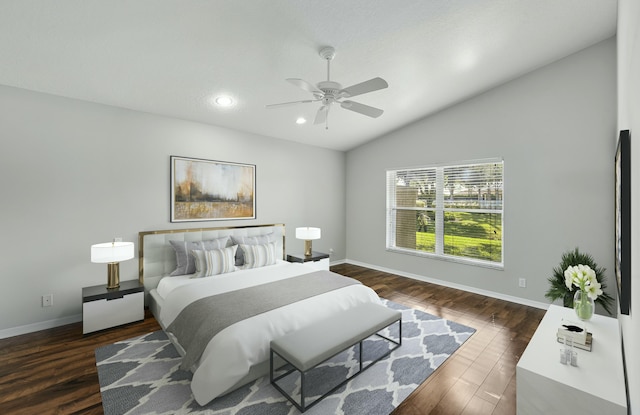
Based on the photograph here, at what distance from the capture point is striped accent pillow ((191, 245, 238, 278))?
3473 mm

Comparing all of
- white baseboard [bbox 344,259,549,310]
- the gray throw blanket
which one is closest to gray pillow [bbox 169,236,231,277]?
the gray throw blanket

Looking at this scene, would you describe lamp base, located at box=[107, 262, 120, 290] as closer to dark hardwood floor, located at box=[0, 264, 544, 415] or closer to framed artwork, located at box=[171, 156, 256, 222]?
dark hardwood floor, located at box=[0, 264, 544, 415]

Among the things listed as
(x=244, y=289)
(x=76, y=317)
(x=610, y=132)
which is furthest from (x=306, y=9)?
(x=76, y=317)

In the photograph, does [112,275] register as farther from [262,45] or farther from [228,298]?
[262,45]

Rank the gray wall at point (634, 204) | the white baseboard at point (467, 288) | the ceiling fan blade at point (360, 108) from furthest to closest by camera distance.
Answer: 1. the white baseboard at point (467, 288)
2. the ceiling fan blade at point (360, 108)
3. the gray wall at point (634, 204)

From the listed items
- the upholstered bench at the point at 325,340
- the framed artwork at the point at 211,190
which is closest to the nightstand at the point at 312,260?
the framed artwork at the point at 211,190

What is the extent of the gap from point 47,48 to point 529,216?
18.3 feet

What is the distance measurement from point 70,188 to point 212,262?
5.80 ft

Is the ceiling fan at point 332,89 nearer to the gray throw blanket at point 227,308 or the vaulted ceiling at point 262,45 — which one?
the vaulted ceiling at point 262,45

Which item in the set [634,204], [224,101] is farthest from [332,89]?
[634,204]

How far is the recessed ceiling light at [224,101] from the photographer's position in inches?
137

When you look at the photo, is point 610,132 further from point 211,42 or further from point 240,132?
point 240,132

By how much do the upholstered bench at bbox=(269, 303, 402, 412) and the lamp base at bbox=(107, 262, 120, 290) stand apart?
2.22m

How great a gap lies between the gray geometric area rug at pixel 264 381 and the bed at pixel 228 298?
0.41ft
